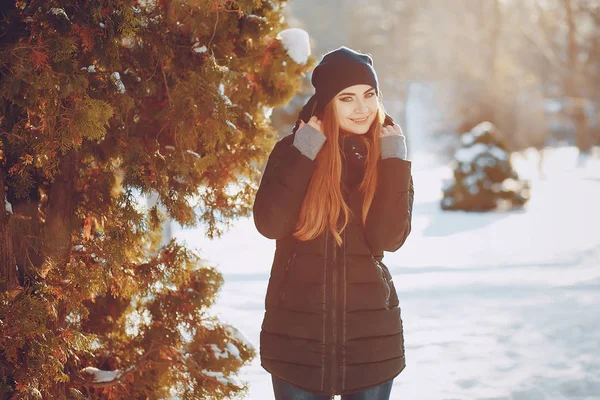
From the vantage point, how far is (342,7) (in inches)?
1657

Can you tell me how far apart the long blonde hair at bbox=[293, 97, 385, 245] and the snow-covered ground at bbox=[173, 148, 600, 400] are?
95 cm

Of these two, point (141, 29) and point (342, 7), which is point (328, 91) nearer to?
point (141, 29)

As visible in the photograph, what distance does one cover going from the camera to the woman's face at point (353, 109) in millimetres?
2338

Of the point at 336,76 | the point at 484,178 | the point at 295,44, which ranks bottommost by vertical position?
the point at 336,76

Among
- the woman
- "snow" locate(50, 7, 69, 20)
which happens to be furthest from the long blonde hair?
"snow" locate(50, 7, 69, 20)

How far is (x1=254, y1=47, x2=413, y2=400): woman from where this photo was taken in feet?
7.01

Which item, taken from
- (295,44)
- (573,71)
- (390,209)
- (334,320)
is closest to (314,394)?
(334,320)

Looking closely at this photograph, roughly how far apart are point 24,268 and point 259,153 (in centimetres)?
117

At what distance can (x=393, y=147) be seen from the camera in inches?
91.3

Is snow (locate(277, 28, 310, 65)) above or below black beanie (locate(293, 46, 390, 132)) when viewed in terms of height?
above

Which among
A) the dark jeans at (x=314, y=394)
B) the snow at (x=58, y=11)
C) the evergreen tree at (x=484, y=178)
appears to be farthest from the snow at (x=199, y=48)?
the evergreen tree at (x=484, y=178)

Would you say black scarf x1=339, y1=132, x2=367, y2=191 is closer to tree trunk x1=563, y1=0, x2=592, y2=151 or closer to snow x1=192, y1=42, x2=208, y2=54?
snow x1=192, y1=42, x2=208, y2=54

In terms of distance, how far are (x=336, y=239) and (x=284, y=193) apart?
239 millimetres

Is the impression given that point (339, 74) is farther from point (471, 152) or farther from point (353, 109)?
point (471, 152)
